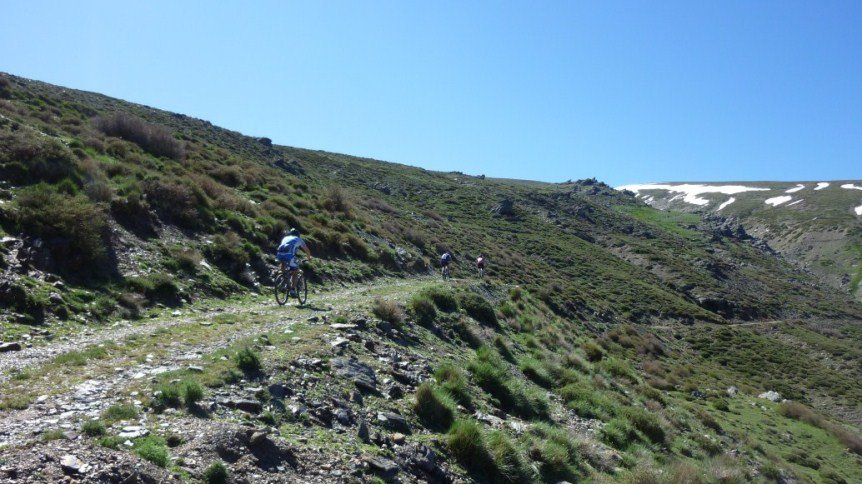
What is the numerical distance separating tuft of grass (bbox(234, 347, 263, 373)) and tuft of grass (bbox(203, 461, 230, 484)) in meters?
2.96

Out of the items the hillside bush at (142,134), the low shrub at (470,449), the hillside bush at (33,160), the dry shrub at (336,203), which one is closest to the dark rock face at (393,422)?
the low shrub at (470,449)

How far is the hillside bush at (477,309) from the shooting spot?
64.6 ft

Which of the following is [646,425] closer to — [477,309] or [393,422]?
[477,309]

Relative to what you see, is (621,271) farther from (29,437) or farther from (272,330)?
(29,437)

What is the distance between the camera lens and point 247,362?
8.70m

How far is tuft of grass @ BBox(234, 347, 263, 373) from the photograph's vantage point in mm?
8680

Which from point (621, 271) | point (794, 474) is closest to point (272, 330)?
point (794, 474)

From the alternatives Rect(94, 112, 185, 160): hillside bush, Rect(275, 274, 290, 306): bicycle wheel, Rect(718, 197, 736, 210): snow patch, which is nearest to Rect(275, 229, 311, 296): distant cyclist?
Rect(275, 274, 290, 306): bicycle wheel

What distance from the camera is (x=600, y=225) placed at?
9244cm

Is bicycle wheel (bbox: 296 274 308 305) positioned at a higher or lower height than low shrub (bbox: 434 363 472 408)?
higher

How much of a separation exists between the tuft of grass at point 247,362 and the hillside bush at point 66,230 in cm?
698

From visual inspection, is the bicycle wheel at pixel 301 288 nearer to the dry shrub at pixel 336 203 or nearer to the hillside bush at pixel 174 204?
the hillside bush at pixel 174 204

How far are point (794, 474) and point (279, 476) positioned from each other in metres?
18.7

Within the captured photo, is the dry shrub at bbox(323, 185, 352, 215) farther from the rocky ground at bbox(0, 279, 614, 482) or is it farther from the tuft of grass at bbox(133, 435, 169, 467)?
the tuft of grass at bbox(133, 435, 169, 467)
